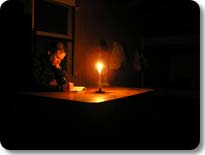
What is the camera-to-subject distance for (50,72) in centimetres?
186

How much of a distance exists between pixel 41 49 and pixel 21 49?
0.23 meters

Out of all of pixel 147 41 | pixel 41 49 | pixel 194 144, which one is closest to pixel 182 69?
pixel 147 41

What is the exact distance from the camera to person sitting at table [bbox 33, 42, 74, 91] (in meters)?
1.81

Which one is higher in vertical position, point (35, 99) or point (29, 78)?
point (29, 78)

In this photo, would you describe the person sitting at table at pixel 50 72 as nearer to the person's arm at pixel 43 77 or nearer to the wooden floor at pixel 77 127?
the person's arm at pixel 43 77

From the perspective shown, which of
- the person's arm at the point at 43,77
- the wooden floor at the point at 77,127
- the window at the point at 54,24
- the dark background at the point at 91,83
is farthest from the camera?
the window at the point at 54,24

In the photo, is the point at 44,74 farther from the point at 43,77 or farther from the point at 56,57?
the point at 56,57

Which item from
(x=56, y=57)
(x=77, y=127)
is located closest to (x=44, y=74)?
(x=56, y=57)

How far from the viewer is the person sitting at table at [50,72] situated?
5.93 feet

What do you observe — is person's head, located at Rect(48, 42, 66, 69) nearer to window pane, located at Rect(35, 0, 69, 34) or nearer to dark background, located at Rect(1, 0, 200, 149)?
dark background, located at Rect(1, 0, 200, 149)

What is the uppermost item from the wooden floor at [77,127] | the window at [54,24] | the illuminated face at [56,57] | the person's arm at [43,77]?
the window at [54,24]

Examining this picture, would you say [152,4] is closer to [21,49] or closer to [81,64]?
[81,64]

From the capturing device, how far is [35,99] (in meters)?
1.55

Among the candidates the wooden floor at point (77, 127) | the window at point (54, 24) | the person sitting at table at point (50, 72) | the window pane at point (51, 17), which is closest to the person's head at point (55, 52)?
the person sitting at table at point (50, 72)
